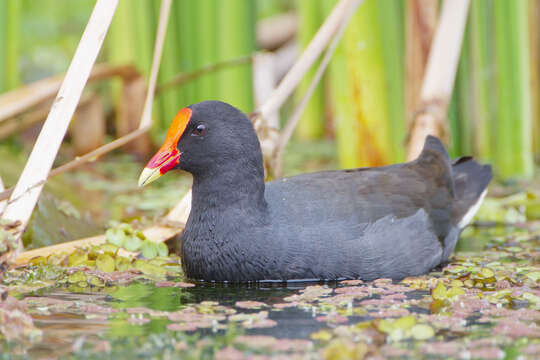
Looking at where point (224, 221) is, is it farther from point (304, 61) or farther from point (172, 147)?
point (304, 61)

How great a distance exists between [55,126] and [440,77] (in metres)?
2.34

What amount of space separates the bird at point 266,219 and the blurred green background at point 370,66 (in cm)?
133

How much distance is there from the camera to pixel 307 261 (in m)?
3.37

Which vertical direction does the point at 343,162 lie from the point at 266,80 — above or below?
below

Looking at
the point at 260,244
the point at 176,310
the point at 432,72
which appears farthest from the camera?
the point at 432,72

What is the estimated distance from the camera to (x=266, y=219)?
11.3 feet

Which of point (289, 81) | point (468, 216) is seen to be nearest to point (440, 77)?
point (468, 216)

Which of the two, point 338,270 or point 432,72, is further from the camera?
point 432,72

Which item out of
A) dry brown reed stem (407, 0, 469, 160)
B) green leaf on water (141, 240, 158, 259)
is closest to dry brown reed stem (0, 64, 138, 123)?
green leaf on water (141, 240, 158, 259)

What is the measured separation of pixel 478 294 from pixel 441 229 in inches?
34.4

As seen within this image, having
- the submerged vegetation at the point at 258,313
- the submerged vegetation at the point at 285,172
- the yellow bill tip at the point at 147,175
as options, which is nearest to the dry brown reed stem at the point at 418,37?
the submerged vegetation at the point at 285,172

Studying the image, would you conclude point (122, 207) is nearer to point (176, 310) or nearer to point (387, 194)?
point (387, 194)

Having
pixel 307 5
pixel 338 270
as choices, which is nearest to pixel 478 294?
pixel 338 270

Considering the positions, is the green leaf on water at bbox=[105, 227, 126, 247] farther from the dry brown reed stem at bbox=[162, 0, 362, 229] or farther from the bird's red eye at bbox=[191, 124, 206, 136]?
the bird's red eye at bbox=[191, 124, 206, 136]
